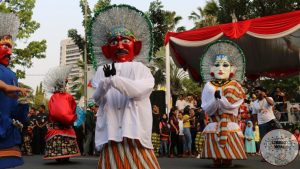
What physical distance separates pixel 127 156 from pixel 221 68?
4.14 meters

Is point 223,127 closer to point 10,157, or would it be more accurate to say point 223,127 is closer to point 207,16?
point 10,157

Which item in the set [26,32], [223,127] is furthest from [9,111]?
[26,32]

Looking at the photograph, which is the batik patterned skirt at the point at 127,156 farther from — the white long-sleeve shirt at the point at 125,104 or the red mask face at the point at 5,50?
the red mask face at the point at 5,50

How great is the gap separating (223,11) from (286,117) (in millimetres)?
9720

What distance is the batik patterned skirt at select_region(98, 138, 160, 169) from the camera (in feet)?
13.3

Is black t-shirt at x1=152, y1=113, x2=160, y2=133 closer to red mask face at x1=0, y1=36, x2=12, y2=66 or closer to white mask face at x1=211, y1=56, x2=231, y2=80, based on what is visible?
white mask face at x1=211, y1=56, x2=231, y2=80

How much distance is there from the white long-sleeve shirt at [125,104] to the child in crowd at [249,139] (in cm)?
755

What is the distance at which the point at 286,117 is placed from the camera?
13.7 metres

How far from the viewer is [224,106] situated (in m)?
7.38

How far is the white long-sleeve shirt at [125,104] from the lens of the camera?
A: 12.9 feet

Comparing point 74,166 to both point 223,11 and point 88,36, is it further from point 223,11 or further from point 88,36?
point 223,11

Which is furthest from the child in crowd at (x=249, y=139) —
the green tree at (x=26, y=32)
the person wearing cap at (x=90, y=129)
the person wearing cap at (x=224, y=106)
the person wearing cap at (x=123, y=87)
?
the green tree at (x=26, y=32)

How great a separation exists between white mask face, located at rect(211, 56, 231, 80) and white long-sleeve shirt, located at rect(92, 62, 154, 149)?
147 inches

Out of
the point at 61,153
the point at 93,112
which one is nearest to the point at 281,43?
the point at 93,112
